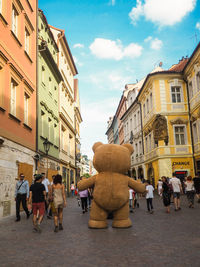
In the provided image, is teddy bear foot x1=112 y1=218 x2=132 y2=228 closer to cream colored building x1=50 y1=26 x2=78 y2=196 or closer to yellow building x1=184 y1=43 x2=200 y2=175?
yellow building x1=184 y1=43 x2=200 y2=175

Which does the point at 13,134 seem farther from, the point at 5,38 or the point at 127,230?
the point at 127,230

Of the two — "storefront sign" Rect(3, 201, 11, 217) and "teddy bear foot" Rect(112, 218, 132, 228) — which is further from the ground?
"storefront sign" Rect(3, 201, 11, 217)

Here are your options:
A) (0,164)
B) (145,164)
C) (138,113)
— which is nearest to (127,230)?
(0,164)

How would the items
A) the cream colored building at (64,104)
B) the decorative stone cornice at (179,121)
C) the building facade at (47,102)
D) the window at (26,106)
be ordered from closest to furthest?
the window at (26,106), the building facade at (47,102), the decorative stone cornice at (179,121), the cream colored building at (64,104)

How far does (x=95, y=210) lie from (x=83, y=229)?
62 centimetres

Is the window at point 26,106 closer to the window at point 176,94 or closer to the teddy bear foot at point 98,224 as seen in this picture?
the teddy bear foot at point 98,224

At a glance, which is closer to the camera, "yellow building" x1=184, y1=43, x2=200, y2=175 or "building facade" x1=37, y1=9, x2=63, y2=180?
"building facade" x1=37, y1=9, x2=63, y2=180

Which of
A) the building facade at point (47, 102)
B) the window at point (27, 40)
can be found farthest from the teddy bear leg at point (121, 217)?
the window at point (27, 40)

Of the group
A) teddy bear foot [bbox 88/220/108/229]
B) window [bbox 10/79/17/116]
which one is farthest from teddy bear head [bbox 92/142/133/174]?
window [bbox 10/79/17/116]

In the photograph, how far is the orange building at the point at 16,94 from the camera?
36.9 ft

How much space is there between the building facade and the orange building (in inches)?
56.7

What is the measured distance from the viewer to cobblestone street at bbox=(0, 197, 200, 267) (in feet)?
15.4

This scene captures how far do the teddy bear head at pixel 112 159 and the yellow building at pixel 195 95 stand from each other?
575 inches

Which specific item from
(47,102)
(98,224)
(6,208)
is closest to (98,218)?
(98,224)
